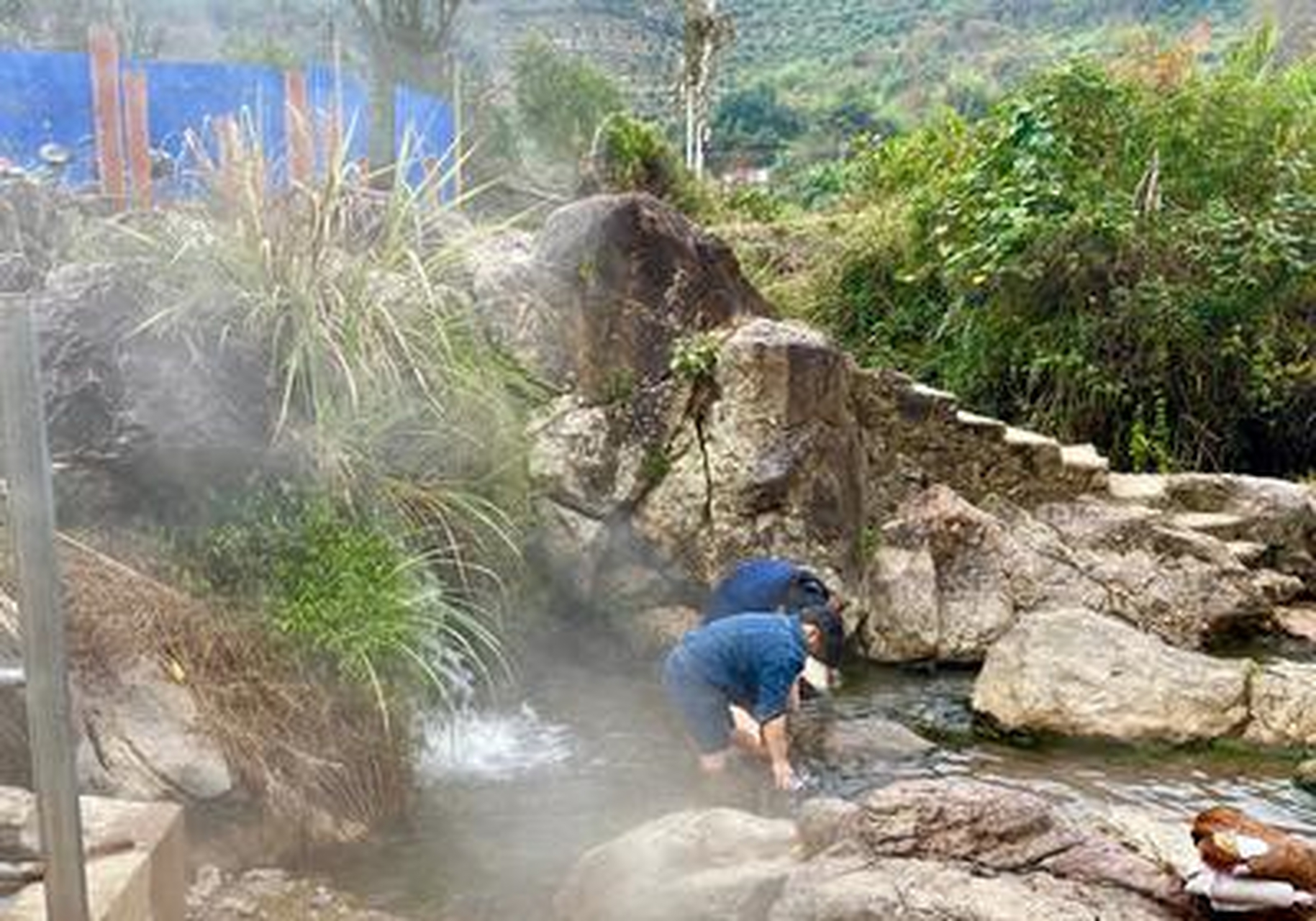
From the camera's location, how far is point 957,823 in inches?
169

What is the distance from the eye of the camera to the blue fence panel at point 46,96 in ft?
30.6

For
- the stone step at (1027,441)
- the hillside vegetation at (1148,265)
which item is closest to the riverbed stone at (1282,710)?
the stone step at (1027,441)

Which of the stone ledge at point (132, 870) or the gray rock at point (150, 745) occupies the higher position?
the stone ledge at point (132, 870)

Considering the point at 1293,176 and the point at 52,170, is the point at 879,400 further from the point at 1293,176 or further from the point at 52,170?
the point at 52,170

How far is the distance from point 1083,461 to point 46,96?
24.4 feet

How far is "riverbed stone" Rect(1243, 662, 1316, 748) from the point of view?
6.07 meters

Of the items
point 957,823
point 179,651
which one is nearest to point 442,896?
point 179,651

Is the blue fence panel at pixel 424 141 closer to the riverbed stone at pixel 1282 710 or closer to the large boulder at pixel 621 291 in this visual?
the large boulder at pixel 621 291

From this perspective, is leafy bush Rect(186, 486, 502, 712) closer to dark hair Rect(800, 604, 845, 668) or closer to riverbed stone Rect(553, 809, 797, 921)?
riverbed stone Rect(553, 809, 797, 921)

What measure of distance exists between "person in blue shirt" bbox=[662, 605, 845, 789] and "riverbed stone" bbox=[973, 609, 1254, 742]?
1.31m

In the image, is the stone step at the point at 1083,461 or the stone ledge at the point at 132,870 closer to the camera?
the stone ledge at the point at 132,870

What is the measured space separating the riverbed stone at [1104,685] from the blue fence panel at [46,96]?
700cm

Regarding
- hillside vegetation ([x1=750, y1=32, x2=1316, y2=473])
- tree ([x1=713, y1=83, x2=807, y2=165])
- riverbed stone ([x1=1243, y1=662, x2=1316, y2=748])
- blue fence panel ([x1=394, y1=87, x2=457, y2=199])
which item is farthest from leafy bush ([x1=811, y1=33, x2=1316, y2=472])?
tree ([x1=713, y1=83, x2=807, y2=165])

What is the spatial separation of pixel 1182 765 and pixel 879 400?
3179 millimetres
